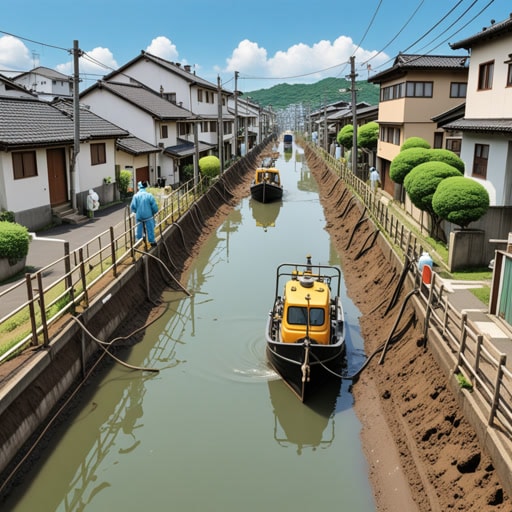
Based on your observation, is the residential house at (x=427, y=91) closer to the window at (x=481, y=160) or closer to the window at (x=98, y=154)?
the window at (x=481, y=160)

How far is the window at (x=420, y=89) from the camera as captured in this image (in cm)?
2800

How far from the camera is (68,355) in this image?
421 inches

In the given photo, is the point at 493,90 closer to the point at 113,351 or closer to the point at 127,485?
the point at 113,351

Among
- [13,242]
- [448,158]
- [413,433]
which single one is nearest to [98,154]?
[13,242]

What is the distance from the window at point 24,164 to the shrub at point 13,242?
542cm

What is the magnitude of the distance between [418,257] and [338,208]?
18445 mm

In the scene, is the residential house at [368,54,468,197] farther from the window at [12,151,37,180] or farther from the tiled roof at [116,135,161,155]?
the window at [12,151,37,180]

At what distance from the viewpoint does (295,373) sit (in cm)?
1085

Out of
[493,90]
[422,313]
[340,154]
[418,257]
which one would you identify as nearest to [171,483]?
[422,313]

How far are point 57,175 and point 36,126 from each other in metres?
2.25

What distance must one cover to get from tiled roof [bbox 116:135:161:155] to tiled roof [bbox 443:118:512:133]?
17.0m

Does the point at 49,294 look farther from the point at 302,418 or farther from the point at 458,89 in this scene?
the point at 458,89

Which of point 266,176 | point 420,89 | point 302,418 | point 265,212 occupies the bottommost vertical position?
point 302,418

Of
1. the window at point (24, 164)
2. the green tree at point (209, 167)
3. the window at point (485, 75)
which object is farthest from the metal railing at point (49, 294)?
the green tree at point (209, 167)
